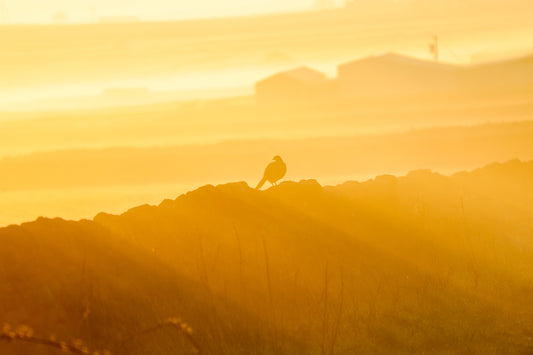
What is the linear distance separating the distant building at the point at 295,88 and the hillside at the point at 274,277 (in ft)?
234

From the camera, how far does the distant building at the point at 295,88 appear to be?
88938 mm

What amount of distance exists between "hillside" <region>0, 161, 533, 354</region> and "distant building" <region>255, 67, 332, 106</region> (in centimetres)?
7123

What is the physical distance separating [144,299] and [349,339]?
8.03ft

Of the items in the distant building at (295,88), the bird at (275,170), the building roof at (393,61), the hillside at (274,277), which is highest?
the building roof at (393,61)

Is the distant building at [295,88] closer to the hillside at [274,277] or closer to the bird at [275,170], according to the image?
the hillside at [274,277]

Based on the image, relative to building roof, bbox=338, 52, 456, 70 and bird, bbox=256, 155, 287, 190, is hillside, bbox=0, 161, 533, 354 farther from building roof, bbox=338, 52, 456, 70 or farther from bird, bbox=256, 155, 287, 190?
building roof, bbox=338, 52, 456, 70

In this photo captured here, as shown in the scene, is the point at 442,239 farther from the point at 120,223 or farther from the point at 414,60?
the point at 414,60

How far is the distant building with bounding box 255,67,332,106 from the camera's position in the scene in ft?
292

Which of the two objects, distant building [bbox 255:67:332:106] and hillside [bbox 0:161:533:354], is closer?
hillside [bbox 0:161:533:354]

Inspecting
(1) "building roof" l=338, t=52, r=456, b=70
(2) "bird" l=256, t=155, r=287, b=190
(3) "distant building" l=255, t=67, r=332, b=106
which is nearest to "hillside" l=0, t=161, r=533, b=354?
(2) "bird" l=256, t=155, r=287, b=190

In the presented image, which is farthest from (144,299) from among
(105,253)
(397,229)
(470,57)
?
(470,57)

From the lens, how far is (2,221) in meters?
36.5

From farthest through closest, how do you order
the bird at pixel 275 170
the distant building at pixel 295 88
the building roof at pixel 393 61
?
the building roof at pixel 393 61 < the distant building at pixel 295 88 < the bird at pixel 275 170

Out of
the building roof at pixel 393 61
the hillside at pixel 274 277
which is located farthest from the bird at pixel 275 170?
the building roof at pixel 393 61
